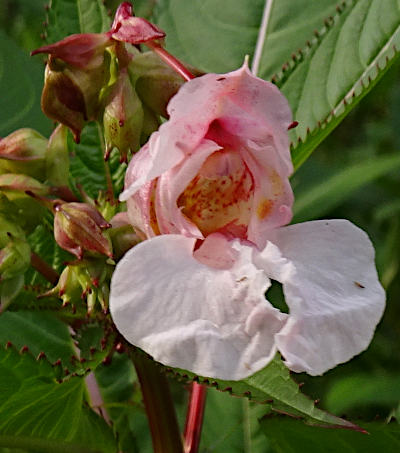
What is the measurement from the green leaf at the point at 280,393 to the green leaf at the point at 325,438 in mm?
166

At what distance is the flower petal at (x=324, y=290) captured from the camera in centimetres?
77

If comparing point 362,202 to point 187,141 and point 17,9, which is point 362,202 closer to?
point 17,9

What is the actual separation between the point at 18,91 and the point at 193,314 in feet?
2.23

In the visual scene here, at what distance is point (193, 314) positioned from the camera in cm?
76

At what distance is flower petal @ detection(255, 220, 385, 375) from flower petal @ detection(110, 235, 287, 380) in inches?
0.7

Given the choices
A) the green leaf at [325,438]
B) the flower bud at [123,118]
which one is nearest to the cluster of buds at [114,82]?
the flower bud at [123,118]

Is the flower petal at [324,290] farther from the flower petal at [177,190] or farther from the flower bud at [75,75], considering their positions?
the flower bud at [75,75]

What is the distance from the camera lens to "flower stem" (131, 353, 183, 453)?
99 centimetres

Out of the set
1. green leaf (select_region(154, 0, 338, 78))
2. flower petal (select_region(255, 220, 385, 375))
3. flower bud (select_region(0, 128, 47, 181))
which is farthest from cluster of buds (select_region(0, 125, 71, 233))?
green leaf (select_region(154, 0, 338, 78))

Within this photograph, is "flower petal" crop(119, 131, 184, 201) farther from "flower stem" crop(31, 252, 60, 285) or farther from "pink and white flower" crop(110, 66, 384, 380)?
"flower stem" crop(31, 252, 60, 285)

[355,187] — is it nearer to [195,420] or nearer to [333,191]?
[333,191]

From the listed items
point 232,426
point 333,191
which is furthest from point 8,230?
point 333,191

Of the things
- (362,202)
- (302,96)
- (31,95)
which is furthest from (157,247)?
(362,202)

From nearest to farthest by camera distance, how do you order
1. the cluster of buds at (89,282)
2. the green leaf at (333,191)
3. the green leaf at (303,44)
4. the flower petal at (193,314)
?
the flower petal at (193,314), the cluster of buds at (89,282), the green leaf at (303,44), the green leaf at (333,191)
